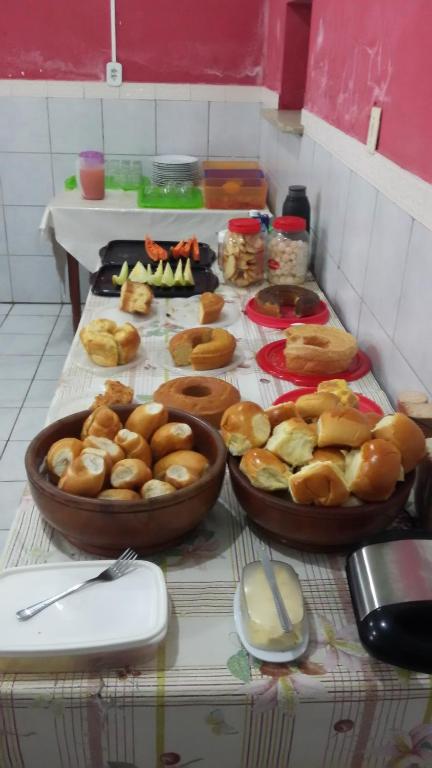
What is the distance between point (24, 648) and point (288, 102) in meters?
2.30

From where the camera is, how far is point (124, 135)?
10.3 ft

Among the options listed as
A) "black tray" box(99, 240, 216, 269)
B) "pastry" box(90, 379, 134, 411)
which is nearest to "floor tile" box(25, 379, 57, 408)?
"black tray" box(99, 240, 216, 269)

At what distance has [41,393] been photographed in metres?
2.68

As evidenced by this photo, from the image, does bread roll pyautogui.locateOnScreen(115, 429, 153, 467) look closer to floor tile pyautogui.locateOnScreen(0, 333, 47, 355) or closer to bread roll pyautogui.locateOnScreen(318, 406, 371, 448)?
bread roll pyautogui.locateOnScreen(318, 406, 371, 448)

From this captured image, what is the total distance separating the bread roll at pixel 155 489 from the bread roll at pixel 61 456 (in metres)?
0.10

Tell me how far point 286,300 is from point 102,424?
0.90m

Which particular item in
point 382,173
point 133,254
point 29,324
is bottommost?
point 29,324

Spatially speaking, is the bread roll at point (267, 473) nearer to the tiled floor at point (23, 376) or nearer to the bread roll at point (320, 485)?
the bread roll at point (320, 485)

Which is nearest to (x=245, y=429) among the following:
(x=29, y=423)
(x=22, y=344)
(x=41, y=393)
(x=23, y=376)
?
(x=29, y=423)

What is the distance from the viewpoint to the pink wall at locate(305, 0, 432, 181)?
1.11 meters

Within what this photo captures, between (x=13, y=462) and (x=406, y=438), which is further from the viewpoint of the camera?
(x=13, y=462)

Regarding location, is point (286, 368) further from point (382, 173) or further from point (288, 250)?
point (288, 250)

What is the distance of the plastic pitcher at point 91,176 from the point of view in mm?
2738

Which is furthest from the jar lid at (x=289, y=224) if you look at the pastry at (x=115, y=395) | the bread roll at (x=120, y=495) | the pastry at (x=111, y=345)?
the bread roll at (x=120, y=495)
